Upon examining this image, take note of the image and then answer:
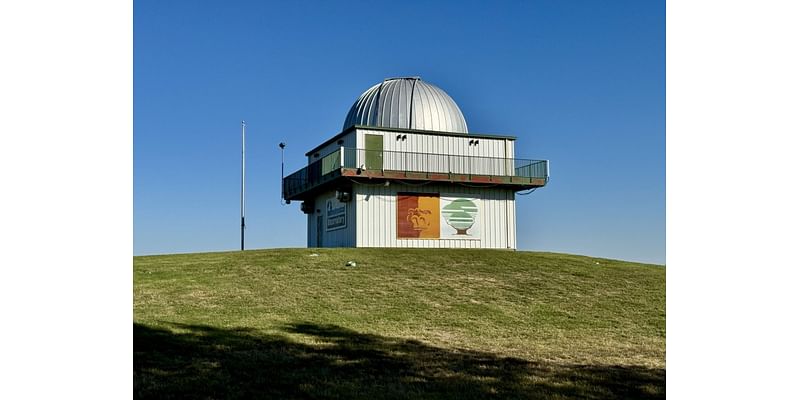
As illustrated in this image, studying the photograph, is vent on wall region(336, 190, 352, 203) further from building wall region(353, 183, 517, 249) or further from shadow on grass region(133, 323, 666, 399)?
shadow on grass region(133, 323, 666, 399)

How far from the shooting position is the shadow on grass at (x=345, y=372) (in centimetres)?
882

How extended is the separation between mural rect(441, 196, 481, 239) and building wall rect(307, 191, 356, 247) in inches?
154

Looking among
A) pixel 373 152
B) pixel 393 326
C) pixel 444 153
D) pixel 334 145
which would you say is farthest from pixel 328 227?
pixel 393 326

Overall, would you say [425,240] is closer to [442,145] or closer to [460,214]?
[460,214]

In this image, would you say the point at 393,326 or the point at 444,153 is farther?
the point at 444,153

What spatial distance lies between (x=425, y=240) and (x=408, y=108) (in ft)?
21.4

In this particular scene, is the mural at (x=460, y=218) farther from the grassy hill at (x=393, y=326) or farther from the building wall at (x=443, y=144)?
the grassy hill at (x=393, y=326)

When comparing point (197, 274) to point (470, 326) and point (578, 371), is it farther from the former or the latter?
point (578, 371)

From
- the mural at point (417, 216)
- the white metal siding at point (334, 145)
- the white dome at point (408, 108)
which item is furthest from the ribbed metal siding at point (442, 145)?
the white dome at point (408, 108)

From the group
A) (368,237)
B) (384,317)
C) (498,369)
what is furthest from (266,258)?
(498,369)

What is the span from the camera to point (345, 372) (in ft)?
33.3
